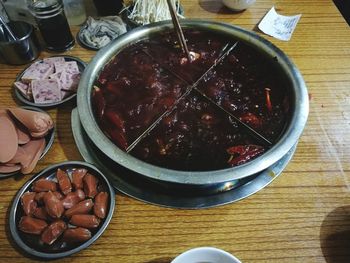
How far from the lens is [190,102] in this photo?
228cm

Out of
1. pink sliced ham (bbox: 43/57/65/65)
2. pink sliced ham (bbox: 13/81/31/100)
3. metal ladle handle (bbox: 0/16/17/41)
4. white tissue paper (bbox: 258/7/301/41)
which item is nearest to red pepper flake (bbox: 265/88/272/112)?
white tissue paper (bbox: 258/7/301/41)

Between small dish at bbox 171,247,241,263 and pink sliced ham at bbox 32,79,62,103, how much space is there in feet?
5.38

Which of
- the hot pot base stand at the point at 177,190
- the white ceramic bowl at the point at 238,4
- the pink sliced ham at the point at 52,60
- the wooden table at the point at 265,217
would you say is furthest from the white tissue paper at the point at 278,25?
the pink sliced ham at the point at 52,60

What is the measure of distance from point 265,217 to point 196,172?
0.53 meters

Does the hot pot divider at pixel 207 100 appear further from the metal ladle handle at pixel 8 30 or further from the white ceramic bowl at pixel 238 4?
the metal ladle handle at pixel 8 30

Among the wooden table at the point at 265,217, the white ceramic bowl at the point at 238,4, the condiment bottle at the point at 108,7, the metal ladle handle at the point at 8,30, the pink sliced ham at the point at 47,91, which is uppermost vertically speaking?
the metal ladle handle at the point at 8,30

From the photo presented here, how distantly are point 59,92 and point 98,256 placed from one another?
4.37ft

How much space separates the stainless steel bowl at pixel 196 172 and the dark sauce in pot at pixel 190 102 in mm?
66

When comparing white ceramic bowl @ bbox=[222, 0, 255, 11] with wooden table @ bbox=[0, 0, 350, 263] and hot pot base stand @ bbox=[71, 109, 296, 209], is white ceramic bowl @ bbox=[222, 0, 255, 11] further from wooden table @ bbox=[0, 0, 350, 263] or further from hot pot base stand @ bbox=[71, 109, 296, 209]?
hot pot base stand @ bbox=[71, 109, 296, 209]

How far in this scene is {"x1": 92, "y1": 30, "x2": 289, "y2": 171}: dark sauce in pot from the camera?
6.60ft

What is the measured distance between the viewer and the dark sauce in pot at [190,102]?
2.01m

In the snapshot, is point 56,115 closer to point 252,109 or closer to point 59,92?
point 59,92

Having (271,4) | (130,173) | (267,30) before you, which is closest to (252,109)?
(130,173)

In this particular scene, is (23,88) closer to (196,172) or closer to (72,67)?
(72,67)
